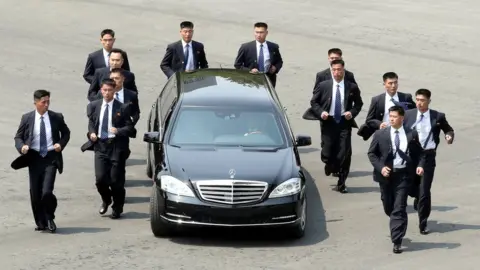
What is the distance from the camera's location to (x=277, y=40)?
29.1m

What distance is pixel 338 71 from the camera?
19.2 m

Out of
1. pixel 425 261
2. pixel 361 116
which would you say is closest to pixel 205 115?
pixel 425 261

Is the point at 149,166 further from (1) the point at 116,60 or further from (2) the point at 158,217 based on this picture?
(2) the point at 158,217

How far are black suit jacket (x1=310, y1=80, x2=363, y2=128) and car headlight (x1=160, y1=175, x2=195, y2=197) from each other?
388cm

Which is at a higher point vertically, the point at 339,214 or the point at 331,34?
the point at 331,34

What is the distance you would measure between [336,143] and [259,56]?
125 inches

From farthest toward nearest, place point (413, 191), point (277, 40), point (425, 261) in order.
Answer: point (277, 40) → point (413, 191) → point (425, 261)

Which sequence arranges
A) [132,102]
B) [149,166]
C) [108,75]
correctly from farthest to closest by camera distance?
[149,166] → [108,75] → [132,102]

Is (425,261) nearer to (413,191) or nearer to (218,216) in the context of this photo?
(413,191)

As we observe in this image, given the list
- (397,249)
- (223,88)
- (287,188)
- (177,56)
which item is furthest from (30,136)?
(177,56)

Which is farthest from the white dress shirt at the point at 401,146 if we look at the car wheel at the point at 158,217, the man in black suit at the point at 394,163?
the car wheel at the point at 158,217

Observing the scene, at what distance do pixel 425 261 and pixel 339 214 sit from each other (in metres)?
2.60

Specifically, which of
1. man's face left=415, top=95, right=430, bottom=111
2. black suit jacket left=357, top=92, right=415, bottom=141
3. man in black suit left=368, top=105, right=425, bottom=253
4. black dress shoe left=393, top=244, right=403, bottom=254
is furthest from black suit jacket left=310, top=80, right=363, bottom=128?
black dress shoe left=393, top=244, right=403, bottom=254

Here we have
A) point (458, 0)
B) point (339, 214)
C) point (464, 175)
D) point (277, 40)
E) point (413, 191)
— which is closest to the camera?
point (413, 191)
